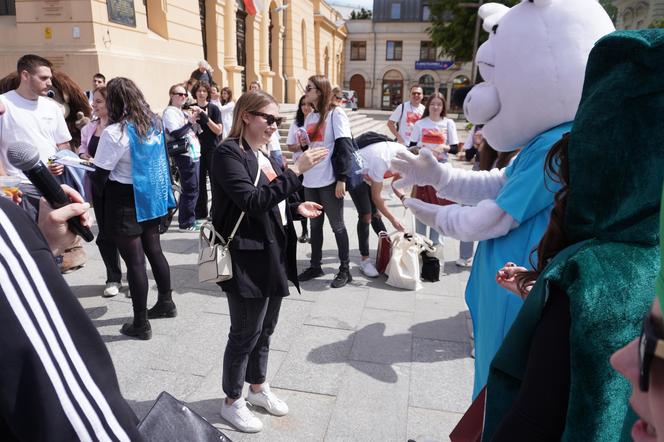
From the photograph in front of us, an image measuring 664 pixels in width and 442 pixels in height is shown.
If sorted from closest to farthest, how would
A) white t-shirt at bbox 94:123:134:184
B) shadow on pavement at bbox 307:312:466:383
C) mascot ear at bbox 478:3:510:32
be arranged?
mascot ear at bbox 478:3:510:32, shadow on pavement at bbox 307:312:466:383, white t-shirt at bbox 94:123:134:184

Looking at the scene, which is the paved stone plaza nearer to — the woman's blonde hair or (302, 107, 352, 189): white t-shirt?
(302, 107, 352, 189): white t-shirt

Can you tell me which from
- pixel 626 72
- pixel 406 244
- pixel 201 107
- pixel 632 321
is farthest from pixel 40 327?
pixel 201 107

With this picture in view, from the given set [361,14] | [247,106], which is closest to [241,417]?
[247,106]

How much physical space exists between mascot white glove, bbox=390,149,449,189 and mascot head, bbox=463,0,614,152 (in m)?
0.30

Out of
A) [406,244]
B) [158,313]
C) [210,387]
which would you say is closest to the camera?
[210,387]

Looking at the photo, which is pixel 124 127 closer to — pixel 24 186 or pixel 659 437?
pixel 24 186

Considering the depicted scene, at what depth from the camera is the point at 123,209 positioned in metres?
3.45

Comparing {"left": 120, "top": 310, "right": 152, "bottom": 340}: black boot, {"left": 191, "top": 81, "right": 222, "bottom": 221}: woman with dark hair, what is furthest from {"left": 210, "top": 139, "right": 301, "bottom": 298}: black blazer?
{"left": 191, "top": 81, "right": 222, "bottom": 221}: woman with dark hair

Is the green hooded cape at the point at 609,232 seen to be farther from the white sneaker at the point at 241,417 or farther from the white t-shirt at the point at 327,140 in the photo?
the white t-shirt at the point at 327,140

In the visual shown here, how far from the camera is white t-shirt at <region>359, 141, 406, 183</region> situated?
4407mm

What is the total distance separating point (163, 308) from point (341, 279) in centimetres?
168

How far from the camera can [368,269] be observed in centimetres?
484

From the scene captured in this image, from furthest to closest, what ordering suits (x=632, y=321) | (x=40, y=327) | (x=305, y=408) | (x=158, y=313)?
(x=158, y=313) → (x=305, y=408) → (x=632, y=321) → (x=40, y=327)

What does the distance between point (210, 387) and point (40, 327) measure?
234 centimetres
